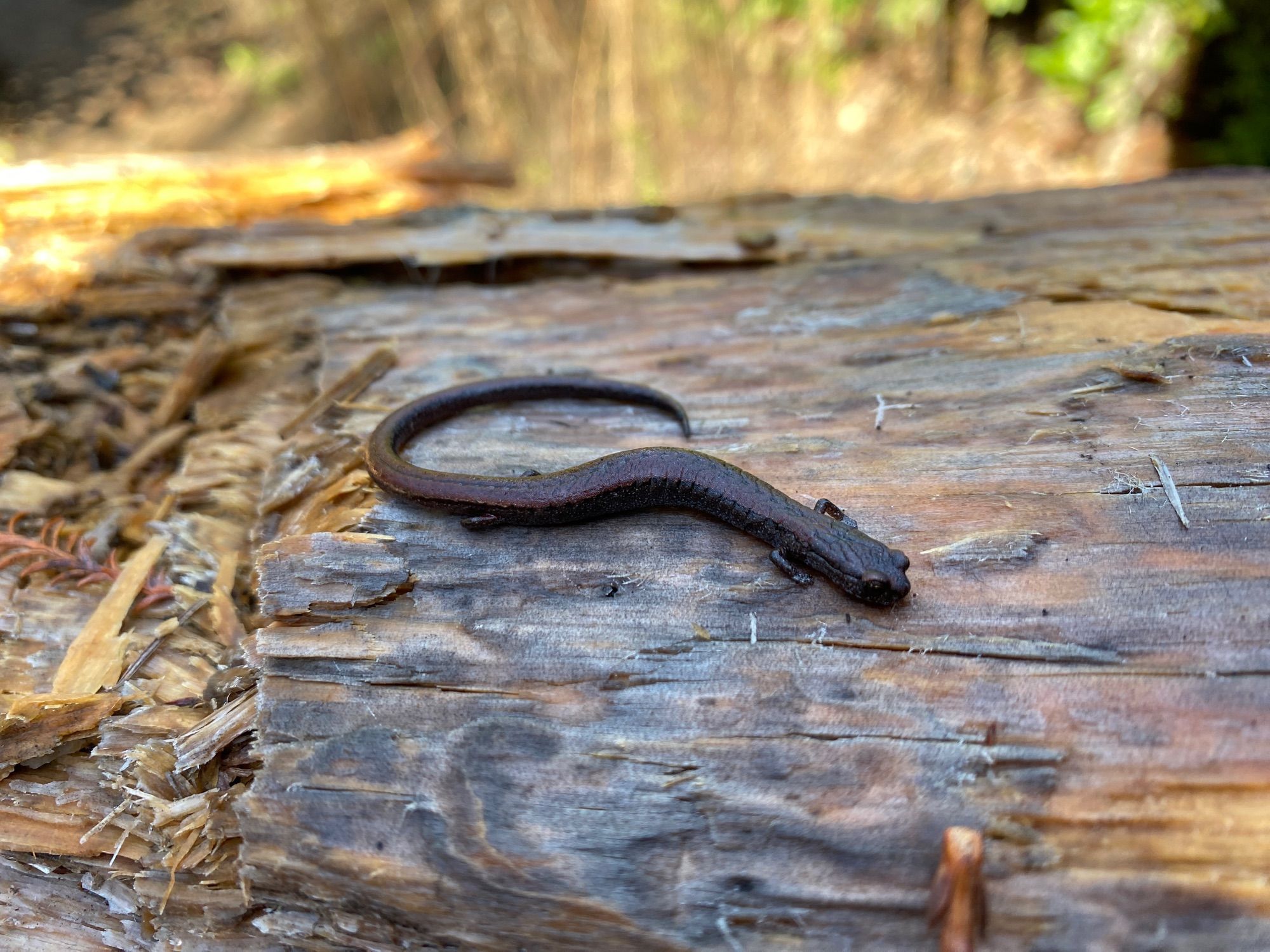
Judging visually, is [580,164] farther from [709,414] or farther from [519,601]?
[519,601]

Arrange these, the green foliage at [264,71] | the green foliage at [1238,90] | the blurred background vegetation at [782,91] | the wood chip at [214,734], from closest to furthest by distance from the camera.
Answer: the wood chip at [214,734] < the green foliage at [1238,90] < the blurred background vegetation at [782,91] < the green foliage at [264,71]

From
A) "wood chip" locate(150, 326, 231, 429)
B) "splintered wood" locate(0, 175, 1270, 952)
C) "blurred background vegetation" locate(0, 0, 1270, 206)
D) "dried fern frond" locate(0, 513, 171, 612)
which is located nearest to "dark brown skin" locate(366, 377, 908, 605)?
"splintered wood" locate(0, 175, 1270, 952)

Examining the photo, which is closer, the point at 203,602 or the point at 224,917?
the point at 224,917

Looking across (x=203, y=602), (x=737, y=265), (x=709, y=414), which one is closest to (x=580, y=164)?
(x=737, y=265)

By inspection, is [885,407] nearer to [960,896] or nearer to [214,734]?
[960,896]

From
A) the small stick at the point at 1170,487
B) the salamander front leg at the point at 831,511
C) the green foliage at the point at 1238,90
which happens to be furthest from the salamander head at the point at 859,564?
the green foliage at the point at 1238,90

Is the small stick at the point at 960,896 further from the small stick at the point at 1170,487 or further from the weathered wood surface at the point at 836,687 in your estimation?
the small stick at the point at 1170,487
